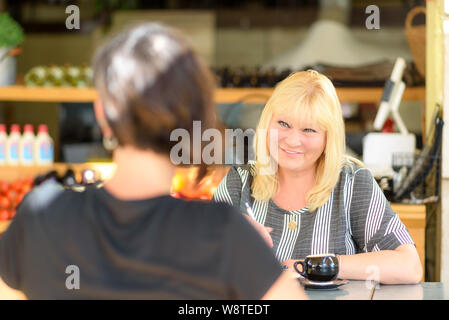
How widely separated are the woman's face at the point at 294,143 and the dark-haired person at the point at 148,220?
121 cm

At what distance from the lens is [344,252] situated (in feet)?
7.52

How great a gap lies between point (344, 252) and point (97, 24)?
486cm

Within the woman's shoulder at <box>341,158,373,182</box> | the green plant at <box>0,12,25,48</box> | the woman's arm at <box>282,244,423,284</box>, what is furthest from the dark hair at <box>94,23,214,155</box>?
the green plant at <box>0,12,25,48</box>

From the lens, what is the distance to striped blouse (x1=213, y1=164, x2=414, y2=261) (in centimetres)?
225

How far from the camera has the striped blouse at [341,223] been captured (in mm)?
2252

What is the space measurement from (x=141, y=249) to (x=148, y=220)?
0.05m

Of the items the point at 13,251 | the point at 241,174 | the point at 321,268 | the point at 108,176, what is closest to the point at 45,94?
the point at 108,176

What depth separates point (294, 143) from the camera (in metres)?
2.28

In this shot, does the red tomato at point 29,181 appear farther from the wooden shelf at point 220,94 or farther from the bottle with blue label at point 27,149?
the wooden shelf at point 220,94

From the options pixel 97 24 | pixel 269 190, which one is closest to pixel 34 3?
pixel 97 24

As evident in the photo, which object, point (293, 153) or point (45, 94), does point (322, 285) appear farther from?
point (45, 94)

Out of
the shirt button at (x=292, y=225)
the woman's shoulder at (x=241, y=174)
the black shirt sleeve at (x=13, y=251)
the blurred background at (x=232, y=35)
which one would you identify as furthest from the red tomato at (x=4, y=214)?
the black shirt sleeve at (x=13, y=251)
